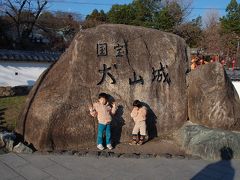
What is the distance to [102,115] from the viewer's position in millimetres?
8156

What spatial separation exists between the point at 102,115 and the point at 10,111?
15.0 feet

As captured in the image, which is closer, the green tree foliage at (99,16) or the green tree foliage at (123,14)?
the green tree foliage at (123,14)

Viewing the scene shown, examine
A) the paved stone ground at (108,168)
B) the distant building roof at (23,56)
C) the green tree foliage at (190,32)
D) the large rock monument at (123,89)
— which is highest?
the green tree foliage at (190,32)

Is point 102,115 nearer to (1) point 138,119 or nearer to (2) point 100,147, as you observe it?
(2) point 100,147

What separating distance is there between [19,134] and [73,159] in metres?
1.95

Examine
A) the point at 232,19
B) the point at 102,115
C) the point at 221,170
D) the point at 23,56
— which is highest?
the point at 232,19

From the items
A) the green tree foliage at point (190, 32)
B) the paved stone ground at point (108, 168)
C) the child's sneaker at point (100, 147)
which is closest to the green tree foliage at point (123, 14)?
the green tree foliage at point (190, 32)

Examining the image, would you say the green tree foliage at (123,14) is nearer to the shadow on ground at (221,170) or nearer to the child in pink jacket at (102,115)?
the child in pink jacket at (102,115)

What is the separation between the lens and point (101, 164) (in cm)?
689

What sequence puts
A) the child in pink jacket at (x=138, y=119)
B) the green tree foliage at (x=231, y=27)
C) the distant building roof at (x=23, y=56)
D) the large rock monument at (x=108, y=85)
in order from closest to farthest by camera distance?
the large rock monument at (x=108, y=85) < the child in pink jacket at (x=138, y=119) < the distant building roof at (x=23, y=56) < the green tree foliage at (x=231, y=27)

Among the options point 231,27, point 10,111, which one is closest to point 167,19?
point 231,27

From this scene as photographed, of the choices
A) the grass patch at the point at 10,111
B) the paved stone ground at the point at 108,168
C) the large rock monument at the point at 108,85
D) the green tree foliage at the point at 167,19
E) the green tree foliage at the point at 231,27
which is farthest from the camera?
the green tree foliage at the point at 231,27

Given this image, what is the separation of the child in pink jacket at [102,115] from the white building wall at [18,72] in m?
10.3

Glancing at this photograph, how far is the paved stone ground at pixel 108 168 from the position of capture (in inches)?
244
